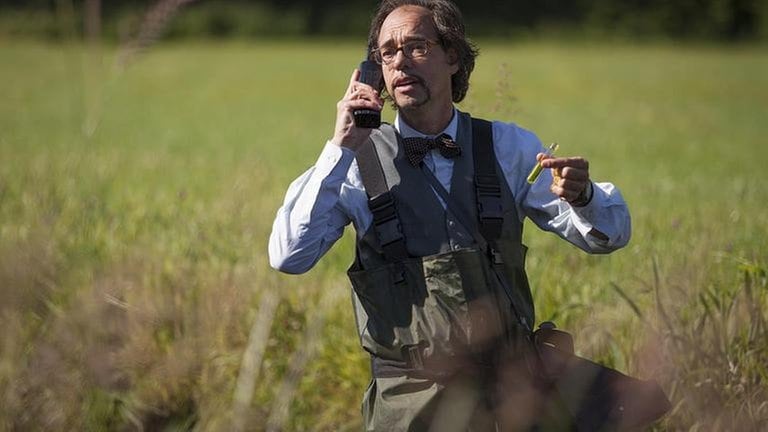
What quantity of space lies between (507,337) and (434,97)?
73 centimetres

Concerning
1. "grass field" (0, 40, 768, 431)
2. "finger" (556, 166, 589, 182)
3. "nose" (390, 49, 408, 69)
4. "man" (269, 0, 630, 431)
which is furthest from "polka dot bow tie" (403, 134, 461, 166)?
"grass field" (0, 40, 768, 431)

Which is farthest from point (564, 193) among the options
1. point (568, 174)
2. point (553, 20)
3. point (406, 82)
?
point (553, 20)

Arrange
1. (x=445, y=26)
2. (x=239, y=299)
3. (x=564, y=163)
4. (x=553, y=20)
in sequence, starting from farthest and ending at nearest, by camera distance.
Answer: (x=553, y=20) < (x=239, y=299) < (x=445, y=26) < (x=564, y=163)

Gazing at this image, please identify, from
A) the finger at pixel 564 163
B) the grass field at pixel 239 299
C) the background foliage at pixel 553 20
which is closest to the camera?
the finger at pixel 564 163

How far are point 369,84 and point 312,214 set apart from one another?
1.26 feet

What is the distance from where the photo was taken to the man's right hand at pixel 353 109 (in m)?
2.96

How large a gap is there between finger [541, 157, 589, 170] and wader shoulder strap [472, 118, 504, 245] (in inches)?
8.7

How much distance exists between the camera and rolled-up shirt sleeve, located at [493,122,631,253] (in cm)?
313

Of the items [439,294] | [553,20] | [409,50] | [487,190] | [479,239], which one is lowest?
[553,20]

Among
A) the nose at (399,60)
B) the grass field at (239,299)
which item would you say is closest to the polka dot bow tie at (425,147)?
the nose at (399,60)

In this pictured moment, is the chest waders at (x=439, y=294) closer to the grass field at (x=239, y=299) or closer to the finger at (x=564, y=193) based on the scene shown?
the finger at (x=564, y=193)

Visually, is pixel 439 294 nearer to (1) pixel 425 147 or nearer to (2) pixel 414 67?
(1) pixel 425 147

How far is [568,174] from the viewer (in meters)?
2.95

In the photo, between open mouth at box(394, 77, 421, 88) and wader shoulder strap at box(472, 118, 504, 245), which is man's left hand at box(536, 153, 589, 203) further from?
open mouth at box(394, 77, 421, 88)
